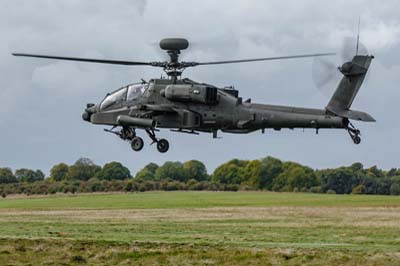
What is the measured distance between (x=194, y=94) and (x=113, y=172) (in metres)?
128

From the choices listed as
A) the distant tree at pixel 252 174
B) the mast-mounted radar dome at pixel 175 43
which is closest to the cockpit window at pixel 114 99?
the mast-mounted radar dome at pixel 175 43

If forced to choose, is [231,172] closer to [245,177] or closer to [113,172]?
[245,177]

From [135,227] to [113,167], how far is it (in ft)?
356

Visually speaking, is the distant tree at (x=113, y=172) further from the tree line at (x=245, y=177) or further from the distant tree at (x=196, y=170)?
the distant tree at (x=196, y=170)

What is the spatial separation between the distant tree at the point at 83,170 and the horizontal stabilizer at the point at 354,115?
5153 inches

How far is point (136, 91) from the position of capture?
148 ft

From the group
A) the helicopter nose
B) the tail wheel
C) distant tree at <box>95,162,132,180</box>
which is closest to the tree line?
distant tree at <box>95,162,132,180</box>

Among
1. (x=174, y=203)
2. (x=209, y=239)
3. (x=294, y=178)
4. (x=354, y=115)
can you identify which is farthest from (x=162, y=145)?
(x=294, y=178)

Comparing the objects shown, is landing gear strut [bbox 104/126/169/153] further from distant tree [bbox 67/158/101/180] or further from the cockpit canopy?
distant tree [bbox 67/158/101/180]

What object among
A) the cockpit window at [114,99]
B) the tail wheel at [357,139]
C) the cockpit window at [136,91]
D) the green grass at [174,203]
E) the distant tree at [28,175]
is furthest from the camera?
the distant tree at [28,175]

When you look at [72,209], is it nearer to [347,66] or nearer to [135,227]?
[135,227]

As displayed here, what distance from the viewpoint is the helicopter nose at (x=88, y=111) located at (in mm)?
46134

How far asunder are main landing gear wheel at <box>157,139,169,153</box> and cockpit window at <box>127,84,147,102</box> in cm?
241

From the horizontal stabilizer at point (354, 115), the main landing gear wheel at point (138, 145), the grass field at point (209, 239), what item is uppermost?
the horizontal stabilizer at point (354, 115)
